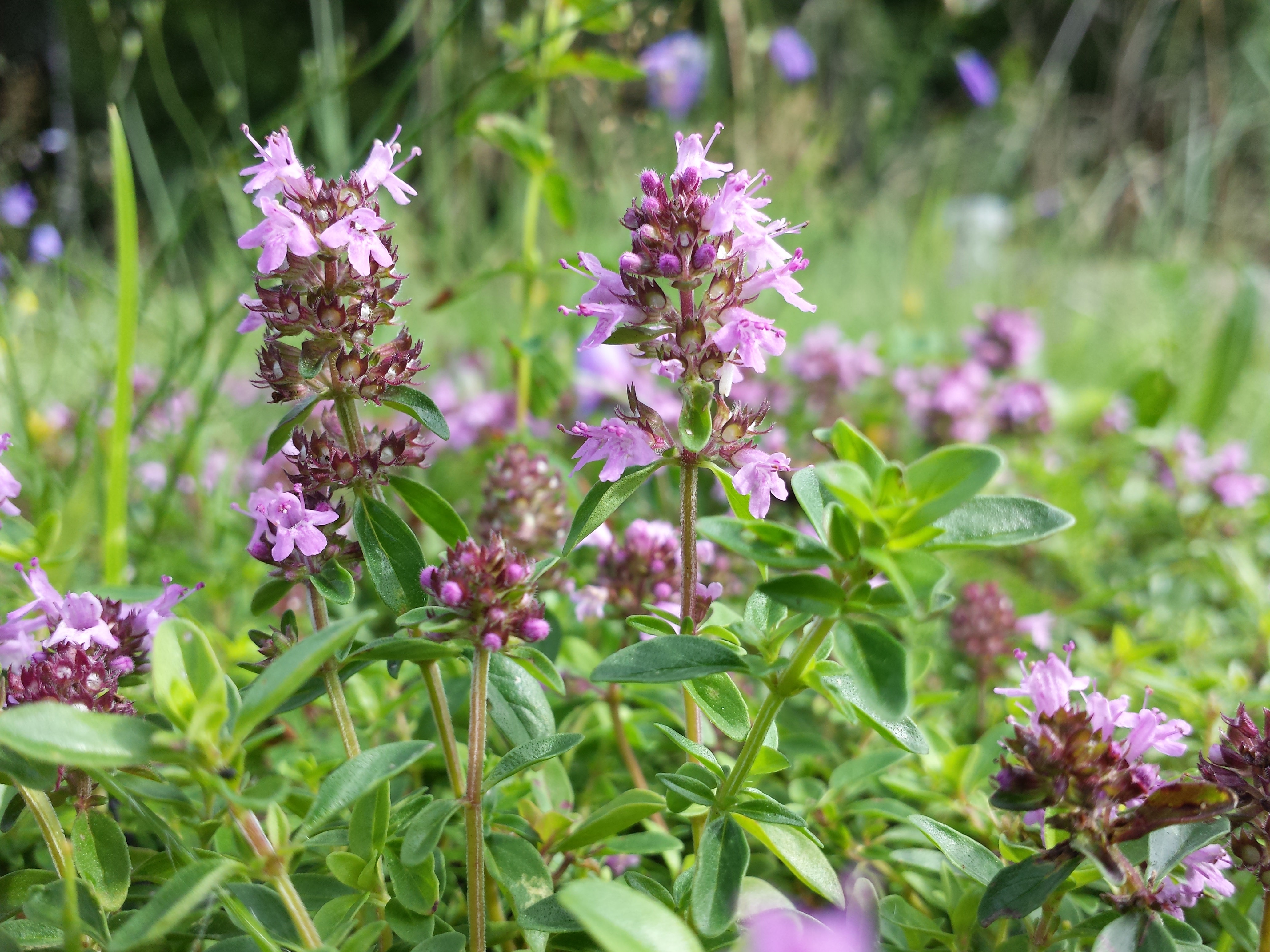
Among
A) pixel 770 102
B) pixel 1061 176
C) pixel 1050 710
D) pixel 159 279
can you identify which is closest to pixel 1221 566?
pixel 1050 710

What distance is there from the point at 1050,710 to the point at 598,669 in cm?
54

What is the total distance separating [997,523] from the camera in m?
0.85

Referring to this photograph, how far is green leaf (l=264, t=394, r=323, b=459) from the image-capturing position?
1023 mm

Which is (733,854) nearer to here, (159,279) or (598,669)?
(598,669)

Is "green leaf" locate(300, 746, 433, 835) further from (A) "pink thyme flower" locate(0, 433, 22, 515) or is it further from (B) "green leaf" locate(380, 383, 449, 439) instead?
(A) "pink thyme flower" locate(0, 433, 22, 515)

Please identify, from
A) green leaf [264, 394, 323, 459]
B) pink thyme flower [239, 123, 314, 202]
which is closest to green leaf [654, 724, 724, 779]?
green leaf [264, 394, 323, 459]

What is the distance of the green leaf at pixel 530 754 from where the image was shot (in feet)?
3.07

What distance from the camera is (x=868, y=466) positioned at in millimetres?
899

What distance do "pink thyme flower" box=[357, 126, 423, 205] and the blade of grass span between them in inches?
21.4

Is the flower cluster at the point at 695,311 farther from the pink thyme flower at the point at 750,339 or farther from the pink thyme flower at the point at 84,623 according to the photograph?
the pink thyme flower at the point at 84,623

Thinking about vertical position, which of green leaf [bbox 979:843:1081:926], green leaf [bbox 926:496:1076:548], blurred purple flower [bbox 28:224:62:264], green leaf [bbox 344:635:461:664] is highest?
blurred purple flower [bbox 28:224:62:264]

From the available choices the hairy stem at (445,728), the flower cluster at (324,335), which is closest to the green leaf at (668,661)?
the hairy stem at (445,728)

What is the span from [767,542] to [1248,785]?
0.67 metres

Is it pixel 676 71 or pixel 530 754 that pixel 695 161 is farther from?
pixel 676 71
